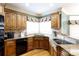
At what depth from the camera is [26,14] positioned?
1021mm

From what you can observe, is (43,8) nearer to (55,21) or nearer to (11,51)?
(55,21)

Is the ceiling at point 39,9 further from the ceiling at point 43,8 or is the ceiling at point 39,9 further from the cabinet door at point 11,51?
the cabinet door at point 11,51

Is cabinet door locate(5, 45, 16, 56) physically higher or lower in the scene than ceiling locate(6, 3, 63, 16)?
lower

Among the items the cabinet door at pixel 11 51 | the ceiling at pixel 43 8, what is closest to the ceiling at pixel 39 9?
the ceiling at pixel 43 8

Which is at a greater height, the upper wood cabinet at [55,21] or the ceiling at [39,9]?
the ceiling at [39,9]

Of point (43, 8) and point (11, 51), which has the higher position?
point (43, 8)

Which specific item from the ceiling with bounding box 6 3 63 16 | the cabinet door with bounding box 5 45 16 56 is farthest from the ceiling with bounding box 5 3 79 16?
the cabinet door with bounding box 5 45 16 56

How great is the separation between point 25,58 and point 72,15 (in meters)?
0.67

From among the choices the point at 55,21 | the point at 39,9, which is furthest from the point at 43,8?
the point at 55,21

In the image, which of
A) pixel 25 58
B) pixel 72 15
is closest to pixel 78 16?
pixel 72 15

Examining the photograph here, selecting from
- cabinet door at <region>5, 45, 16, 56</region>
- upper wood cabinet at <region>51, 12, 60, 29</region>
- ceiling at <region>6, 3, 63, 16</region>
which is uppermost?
ceiling at <region>6, 3, 63, 16</region>

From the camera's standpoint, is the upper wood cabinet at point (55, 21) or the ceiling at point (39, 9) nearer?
the ceiling at point (39, 9)

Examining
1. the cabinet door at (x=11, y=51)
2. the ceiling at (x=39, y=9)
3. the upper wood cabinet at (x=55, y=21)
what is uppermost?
the ceiling at (x=39, y=9)

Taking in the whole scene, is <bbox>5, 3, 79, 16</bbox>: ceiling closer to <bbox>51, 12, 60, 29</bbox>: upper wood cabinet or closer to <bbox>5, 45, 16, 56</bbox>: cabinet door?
<bbox>51, 12, 60, 29</bbox>: upper wood cabinet
